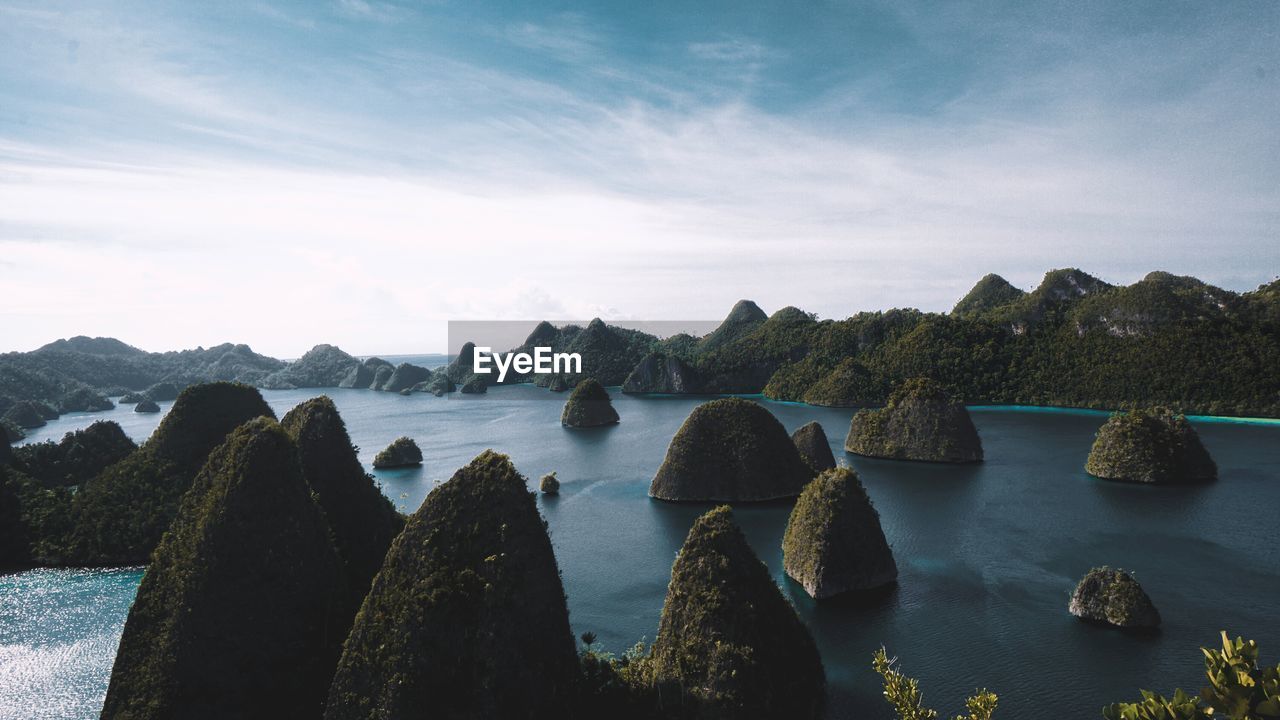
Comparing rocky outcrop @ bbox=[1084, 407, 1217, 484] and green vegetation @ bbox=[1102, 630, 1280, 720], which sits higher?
green vegetation @ bbox=[1102, 630, 1280, 720]

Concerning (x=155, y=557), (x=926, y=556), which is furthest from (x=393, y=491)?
(x=926, y=556)

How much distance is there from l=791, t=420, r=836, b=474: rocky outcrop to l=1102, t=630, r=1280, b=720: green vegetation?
1800 inches

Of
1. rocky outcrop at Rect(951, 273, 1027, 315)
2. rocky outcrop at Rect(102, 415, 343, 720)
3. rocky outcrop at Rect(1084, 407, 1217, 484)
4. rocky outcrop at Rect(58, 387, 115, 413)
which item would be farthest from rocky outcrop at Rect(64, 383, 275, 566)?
rocky outcrop at Rect(951, 273, 1027, 315)

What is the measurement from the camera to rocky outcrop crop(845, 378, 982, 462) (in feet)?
202

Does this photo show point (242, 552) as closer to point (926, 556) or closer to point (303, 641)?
point (303, 641)

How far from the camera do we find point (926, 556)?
3759cm

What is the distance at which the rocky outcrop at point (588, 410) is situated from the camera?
325ft

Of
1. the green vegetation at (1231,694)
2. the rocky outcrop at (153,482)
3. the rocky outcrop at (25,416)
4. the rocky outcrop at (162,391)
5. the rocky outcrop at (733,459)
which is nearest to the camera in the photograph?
the green vegetation at (1231,694)

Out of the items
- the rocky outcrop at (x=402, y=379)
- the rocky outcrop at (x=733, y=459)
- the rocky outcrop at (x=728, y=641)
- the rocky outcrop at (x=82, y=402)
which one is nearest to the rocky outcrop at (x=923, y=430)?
the rocky outcrop at (x=733, y=459)

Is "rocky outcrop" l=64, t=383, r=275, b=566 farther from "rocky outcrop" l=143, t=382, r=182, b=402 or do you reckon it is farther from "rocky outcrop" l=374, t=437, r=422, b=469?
"rocky outcrop" l=143, t=382, r=182, b=402

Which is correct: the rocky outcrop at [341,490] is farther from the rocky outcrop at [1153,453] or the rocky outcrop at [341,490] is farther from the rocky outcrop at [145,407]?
the rocky outcrop at [145,407]

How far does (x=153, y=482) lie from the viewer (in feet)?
137

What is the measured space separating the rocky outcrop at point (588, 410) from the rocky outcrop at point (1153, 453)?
6265 centimetres

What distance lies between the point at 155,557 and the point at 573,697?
1469 centimetres
